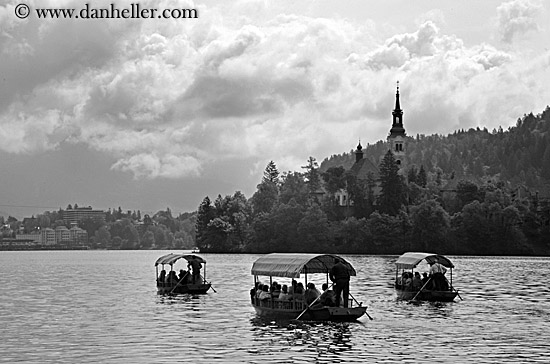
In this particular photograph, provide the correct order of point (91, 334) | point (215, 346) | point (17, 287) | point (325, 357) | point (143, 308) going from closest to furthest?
point (325, 357) < point (215, 346) < point (91, 334) < point (143, 308) < point (17, 287)

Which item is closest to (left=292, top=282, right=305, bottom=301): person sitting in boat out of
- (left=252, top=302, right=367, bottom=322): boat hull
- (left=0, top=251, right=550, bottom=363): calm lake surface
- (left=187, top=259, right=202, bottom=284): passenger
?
(left=252, top=302, right=367, bottom=322): boat hull

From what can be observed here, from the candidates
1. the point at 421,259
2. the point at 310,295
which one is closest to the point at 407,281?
the point at 421,259

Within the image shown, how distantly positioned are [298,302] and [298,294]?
2.59ft

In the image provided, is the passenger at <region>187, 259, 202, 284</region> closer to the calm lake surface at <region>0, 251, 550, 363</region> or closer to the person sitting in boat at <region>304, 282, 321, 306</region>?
the calm lake surface at <region>0, 251, 550, 363</region>

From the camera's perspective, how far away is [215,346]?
47.4 meters

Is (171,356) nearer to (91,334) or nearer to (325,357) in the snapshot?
(325,357)

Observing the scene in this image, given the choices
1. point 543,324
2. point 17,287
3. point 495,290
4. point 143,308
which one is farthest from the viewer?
point 17,287

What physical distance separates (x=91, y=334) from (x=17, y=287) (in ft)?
168

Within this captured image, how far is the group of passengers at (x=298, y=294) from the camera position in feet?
182

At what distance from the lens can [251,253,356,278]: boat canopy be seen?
57566 mm

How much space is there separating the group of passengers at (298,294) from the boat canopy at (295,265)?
949mm

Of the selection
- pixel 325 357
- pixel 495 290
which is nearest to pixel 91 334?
pixel 325 357

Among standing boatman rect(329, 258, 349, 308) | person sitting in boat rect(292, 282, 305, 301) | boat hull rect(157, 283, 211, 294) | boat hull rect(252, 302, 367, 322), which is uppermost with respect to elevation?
standing boatman rect(329, 258, 349, 308)

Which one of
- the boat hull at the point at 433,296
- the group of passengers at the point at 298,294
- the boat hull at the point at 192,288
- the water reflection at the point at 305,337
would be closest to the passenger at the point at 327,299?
the group of passengers at the point at 298,294
